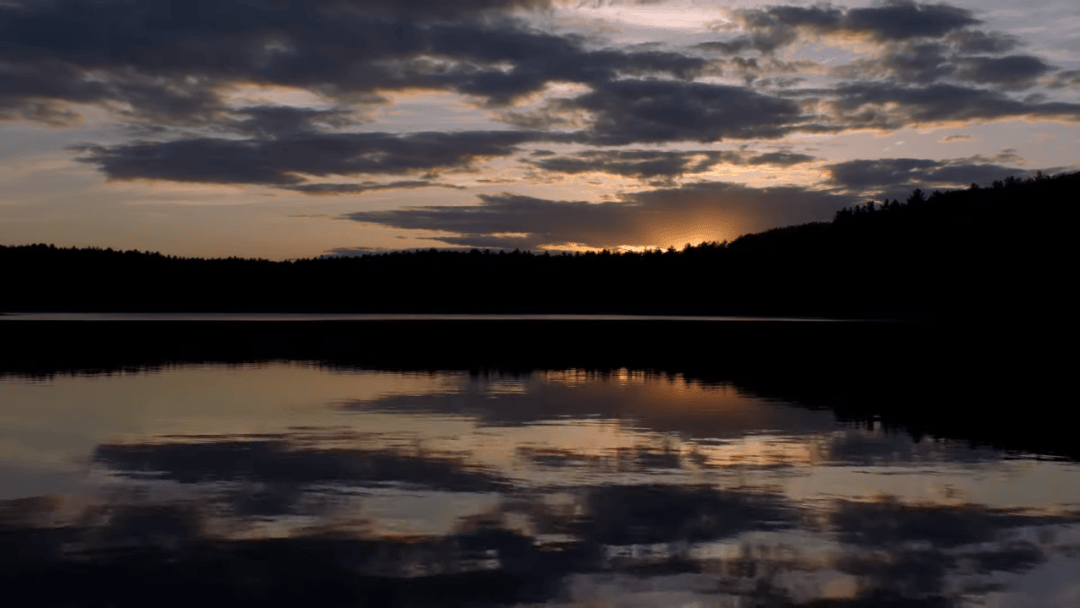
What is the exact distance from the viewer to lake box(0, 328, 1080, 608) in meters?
12.2

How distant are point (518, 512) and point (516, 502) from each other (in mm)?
744

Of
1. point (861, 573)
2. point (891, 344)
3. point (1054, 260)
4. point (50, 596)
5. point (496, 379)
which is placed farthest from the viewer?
point (1054, 260)

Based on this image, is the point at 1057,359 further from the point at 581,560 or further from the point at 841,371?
the point at 581,560

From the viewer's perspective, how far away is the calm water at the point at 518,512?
39.8ft

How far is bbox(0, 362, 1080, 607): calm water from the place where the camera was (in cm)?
1212

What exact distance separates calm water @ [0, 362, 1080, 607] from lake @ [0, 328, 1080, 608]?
0.06 meters

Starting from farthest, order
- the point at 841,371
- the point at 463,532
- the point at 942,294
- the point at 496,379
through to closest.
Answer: the point at 942,294 < the point at 841,371 < the point at 496,379 < the point at 463,532

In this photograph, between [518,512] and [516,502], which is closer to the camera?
[518,512]

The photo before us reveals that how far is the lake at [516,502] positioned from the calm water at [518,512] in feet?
0.19

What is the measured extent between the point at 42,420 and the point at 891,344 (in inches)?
2359

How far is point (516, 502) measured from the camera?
1666cm

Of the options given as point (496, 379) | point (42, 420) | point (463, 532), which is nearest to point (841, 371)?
point (496, 379)

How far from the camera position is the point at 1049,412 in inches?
1208

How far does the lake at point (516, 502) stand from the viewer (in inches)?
480
